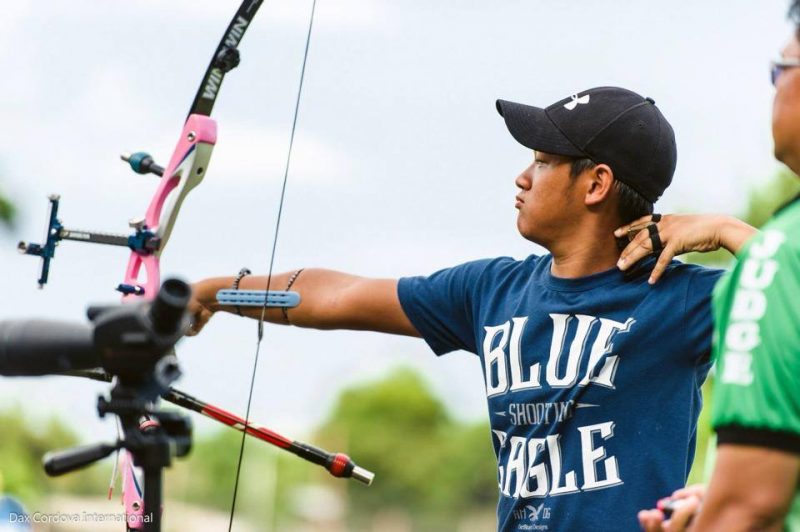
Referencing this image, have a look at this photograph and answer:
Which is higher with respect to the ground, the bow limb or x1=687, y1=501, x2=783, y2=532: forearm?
the bow limb

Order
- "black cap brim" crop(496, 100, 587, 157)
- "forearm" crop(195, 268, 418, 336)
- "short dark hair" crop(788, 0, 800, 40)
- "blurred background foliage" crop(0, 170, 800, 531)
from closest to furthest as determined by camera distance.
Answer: "short dark hair" crop(788, 0, 800, 40)
"black cap brim" crop(496, 100, 587, 157)
"forearm" crop(195, 268, 418, 336)
"blurred background foliage" crop(0, 170, 800, 531)

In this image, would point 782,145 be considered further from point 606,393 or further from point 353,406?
point 353,406

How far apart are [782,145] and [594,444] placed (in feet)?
4.29

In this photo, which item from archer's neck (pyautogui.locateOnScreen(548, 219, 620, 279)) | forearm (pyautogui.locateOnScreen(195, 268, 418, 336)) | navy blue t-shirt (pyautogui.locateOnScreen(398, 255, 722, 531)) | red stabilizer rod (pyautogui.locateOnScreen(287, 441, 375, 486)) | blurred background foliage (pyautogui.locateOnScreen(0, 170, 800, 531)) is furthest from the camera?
blurred background foliage (pyautogui.locateOnScreen(0, 170, 800, 531))

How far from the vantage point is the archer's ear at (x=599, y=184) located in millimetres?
3650

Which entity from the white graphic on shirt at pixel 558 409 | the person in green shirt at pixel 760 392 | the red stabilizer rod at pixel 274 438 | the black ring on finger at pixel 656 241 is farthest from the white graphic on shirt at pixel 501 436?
the person in green shirt at pixel 760 392

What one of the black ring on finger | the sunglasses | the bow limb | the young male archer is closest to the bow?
the bow limb

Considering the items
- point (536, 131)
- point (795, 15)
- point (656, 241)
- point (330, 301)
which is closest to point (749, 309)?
point (795, 15)

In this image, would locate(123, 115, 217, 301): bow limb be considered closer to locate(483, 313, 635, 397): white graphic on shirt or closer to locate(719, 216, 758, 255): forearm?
locate(483, 313, 635, 397): white graphic on shirt

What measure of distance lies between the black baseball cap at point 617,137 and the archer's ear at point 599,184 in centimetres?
2

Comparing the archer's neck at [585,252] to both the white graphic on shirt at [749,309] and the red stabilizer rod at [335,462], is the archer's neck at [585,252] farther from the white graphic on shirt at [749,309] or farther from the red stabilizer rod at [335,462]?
the white graphic on shirt at [749,309]

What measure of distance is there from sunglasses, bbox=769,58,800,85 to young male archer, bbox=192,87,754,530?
44.2 inches

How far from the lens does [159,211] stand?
404 centimetres

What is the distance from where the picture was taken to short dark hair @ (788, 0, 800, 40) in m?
2.19
